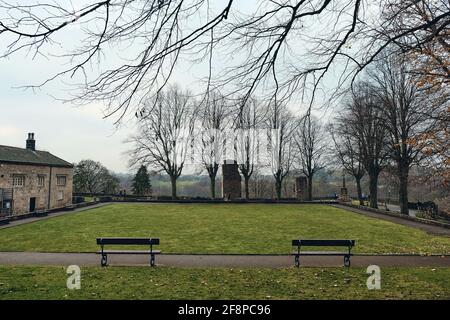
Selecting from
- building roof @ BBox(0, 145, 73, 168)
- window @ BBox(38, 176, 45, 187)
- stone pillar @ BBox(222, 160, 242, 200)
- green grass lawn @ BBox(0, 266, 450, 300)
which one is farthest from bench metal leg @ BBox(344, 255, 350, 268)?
stone pillar @ BBox(222, 160, 242, 200)

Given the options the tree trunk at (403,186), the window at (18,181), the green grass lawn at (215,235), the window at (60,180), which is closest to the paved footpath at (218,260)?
the green grass lawn at (215,235)

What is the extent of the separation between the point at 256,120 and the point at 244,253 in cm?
787

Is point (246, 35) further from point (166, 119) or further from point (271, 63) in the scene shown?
point (166, 119)

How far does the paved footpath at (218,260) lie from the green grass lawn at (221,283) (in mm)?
821

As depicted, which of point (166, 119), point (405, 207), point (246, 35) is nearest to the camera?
point (246, 35)

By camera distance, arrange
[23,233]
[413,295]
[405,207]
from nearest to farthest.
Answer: [413,295] < [23,233] < [405,207]

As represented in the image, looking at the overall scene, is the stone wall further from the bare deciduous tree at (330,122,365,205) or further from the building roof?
the bare deciduous tree at (330,122,365,205)

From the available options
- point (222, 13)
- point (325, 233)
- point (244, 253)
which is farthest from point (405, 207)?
point (222, 13)

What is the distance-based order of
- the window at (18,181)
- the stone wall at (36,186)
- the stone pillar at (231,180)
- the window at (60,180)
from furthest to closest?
the stone pillar at (231,180) < the window at (60,180) < the window at (18,181) < the stone wall at (36,186)

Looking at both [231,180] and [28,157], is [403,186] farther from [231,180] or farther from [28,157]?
[28,157]

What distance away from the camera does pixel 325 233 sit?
18438 millimetres

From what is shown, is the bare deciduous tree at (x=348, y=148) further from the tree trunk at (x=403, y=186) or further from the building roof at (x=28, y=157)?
the building roof at (x=28, y=157)

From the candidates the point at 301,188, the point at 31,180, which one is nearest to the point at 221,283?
the point at 31,180

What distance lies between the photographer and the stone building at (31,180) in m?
29.0
